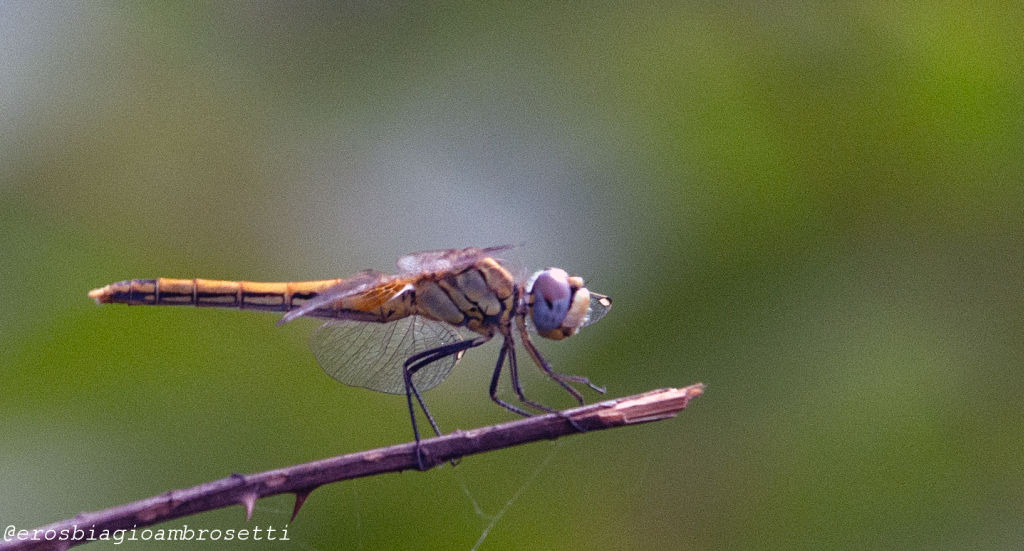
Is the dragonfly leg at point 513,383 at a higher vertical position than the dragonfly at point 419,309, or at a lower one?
lower

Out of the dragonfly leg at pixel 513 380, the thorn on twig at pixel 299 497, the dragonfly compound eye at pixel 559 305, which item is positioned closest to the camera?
the thorn on twig at pixel 299 497

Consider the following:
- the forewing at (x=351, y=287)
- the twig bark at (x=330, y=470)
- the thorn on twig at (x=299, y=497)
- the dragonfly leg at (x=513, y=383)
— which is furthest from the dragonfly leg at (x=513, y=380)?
the thorn on twig at (x=299, y=497)

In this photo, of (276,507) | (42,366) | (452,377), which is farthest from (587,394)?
(42,366)

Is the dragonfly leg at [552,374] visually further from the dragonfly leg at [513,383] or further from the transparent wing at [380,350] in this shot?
the transparent wing at [380,350]

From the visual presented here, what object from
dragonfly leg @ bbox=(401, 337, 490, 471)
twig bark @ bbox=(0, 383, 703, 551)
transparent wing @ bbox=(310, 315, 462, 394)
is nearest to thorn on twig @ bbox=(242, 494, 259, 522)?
twig bark @ bbox=(0, 383, 703, 551)

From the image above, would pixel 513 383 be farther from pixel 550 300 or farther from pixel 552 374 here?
pixel 550 300

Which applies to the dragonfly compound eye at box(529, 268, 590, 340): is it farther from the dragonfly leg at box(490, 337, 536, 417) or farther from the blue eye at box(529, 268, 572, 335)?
the dragonfly leg at box(490, 337, 536, 417)
